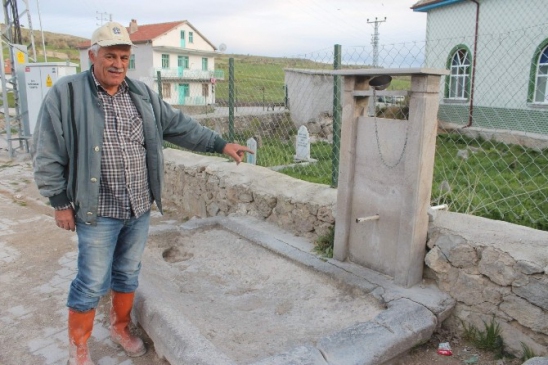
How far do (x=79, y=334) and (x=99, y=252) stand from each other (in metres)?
0.55

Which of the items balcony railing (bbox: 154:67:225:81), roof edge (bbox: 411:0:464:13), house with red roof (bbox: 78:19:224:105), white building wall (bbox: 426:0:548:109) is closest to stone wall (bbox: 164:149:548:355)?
white building wall (bbox: 426:0:548:109)

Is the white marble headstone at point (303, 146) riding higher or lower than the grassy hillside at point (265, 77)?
lower

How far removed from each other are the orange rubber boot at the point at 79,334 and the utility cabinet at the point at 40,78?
8.46 m

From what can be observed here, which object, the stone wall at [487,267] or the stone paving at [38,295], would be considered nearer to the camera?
the stone wall at [487,267]

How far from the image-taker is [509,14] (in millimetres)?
11312

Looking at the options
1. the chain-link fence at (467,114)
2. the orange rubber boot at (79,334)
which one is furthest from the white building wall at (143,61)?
the orange rubber boot at (79,334)

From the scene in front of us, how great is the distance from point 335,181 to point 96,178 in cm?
260

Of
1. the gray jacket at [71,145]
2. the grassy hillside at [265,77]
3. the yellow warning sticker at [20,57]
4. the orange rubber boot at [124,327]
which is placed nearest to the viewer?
the gray jacket at [71,145]

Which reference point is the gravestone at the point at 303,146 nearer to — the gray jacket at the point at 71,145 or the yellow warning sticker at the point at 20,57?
the gray jacket at the point at 71,145

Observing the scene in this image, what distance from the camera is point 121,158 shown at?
8.61ft

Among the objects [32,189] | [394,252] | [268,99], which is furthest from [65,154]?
[268,99]

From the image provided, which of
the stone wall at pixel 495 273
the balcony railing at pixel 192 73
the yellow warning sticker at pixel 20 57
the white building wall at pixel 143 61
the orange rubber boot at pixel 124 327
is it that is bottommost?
the orange rubber boot at pixel 124 327

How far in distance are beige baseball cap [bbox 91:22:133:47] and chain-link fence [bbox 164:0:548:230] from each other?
A: 5.96 feet

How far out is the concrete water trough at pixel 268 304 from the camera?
2.62 m
